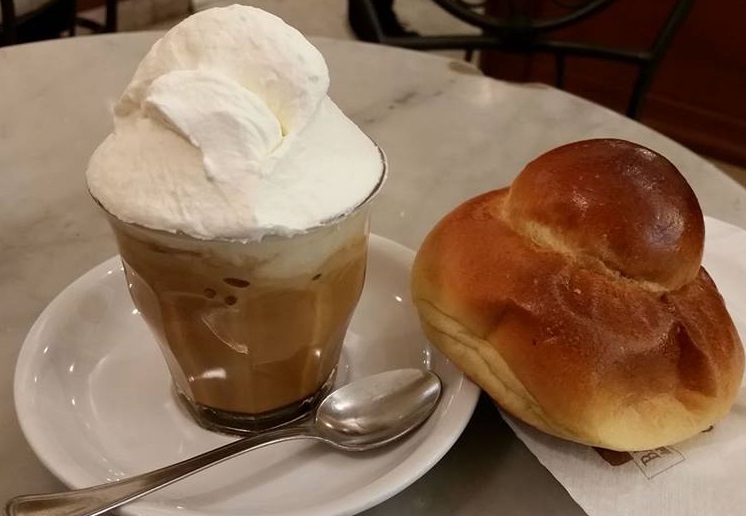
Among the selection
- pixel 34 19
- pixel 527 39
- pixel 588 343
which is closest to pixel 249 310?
pixel 588 343

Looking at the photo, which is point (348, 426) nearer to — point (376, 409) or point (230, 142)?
point (376, 409)

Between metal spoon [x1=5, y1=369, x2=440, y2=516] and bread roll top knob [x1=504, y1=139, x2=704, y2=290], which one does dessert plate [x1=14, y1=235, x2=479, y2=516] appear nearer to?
metal spoon [x1=5, y1=369, x2=440, y2=516]

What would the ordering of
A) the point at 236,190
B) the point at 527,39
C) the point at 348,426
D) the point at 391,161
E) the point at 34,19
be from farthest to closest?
the point at 34,19 → the point at 527,39 → the point at 391,161 → the point at 348,426 → the point at 236,190

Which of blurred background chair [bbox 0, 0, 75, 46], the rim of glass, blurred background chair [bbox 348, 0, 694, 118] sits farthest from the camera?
blurred background chair [bbox 0, 0, 75, 46]

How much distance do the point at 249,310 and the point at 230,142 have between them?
12 centimetres

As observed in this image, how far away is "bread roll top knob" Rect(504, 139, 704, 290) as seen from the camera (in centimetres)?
56

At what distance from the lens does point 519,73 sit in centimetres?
254

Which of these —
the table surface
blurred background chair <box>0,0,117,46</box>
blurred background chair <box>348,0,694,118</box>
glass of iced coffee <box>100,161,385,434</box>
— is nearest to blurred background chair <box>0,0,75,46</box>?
blurred background chair <box>0,0,117,46</box>

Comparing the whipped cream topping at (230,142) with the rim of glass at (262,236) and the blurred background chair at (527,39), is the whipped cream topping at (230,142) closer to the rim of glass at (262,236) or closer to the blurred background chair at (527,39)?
the rim of glass at (262,236)

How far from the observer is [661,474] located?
1.83ft

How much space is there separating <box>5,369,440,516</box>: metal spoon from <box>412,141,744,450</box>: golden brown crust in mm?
41

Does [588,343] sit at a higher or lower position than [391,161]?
higher

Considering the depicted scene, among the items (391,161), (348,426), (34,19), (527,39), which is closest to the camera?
(348,426)

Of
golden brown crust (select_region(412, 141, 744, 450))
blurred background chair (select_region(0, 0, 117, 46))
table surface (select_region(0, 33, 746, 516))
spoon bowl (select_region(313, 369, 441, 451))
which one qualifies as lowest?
blurred background chair (select_region(0, 0, 117, 46))
